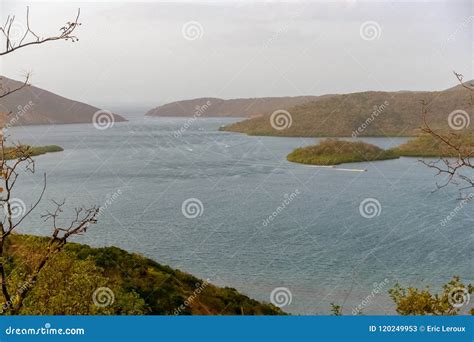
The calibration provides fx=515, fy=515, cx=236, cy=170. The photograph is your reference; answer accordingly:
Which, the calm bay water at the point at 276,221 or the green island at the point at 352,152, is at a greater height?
the green island at the point at 352,152

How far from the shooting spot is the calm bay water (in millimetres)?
23781

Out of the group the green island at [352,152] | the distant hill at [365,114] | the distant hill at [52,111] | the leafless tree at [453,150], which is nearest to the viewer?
the leafless tree at [453,150]

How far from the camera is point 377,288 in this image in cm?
2228

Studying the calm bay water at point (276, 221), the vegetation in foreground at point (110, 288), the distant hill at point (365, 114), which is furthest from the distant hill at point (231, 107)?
the vegetation in foreground at point (110, 288)

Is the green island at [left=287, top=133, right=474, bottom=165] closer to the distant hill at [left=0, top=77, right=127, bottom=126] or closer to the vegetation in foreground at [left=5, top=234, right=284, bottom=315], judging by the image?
the distant hill at [left=0, top=77, right=127, bottom=126]

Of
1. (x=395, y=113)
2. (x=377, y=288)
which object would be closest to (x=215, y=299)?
(x=377, y=288)

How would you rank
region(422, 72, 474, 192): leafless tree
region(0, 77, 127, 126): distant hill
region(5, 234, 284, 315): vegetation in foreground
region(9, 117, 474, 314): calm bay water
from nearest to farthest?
region(422, 72, 474, 192): leafless tree → region(5, 234, 284, 315): vegetation in foreground → region(9, 117, 474, 314): calm bay water → region(0, 77, 127, 126): distant hill

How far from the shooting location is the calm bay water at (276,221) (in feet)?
78.0

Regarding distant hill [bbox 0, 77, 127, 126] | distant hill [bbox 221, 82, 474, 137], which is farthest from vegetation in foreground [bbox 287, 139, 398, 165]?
distant hill [bbox 0, 77, 127, 126]

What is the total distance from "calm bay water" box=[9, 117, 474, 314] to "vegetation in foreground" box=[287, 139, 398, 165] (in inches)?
84.3

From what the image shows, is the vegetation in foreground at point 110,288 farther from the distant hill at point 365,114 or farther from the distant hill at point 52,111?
the distant hill at point 52,111

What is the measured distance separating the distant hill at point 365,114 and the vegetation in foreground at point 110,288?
64.1 metres

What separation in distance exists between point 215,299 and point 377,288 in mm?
8254

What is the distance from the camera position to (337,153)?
65.8m
